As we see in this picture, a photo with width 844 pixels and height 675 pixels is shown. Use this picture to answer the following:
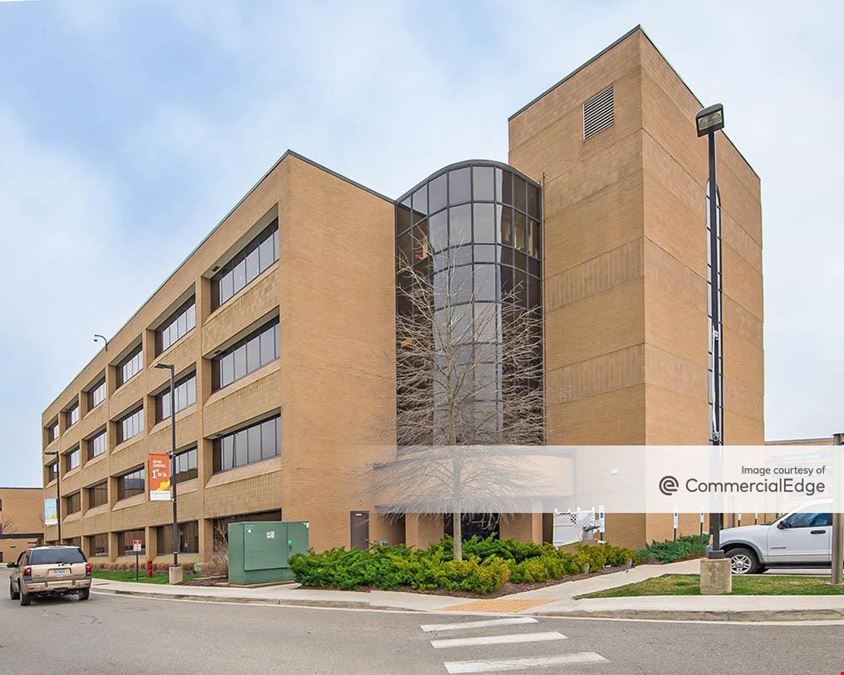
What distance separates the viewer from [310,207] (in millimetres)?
32000

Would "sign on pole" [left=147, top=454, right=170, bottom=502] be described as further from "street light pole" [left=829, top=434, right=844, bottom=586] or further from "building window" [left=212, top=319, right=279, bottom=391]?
"street light pole" [left=829, top=434, right=844, bottom=586]

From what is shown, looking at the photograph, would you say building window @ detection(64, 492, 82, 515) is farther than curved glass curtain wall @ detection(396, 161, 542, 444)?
Yes

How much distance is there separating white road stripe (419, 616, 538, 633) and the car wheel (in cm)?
707

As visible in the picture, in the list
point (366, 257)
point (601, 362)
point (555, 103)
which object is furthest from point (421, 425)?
point (555, 103)

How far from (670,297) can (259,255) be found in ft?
57.1

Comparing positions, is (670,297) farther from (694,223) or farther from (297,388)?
(297,388)

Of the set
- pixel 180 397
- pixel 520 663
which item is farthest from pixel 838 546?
pixel 180 397

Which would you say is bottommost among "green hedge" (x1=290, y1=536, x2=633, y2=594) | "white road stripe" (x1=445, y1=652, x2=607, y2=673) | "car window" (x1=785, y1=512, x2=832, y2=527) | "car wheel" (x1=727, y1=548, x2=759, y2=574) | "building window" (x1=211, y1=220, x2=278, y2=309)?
"green hedge" (x1=290, y1=536, x2=633, y2=594)

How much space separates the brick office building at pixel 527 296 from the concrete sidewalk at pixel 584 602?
7.40 meters

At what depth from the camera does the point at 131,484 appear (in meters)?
53.8

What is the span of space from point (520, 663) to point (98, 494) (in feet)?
198

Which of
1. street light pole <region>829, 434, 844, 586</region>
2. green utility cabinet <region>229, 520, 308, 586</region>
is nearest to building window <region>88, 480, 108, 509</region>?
green utility cabinet <region>229, 520, 308, 586</region>

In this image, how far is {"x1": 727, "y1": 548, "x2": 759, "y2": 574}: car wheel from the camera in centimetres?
1820

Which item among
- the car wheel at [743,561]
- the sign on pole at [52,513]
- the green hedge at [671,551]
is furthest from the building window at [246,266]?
the sign on pole at [52,513]
